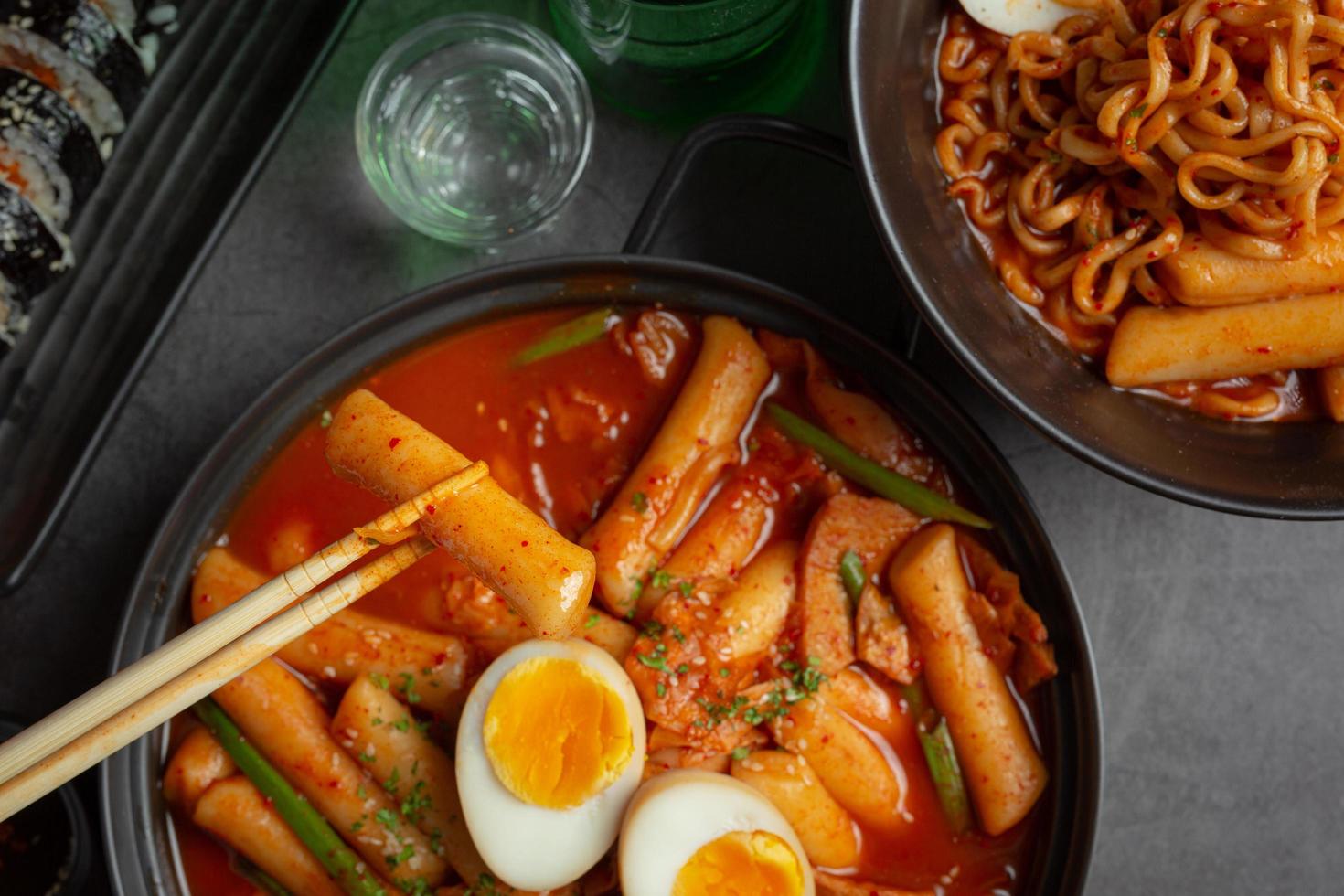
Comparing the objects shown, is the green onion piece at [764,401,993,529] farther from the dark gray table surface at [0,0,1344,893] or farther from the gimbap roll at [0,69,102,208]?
the gimbap roll at [0,69,102,208]

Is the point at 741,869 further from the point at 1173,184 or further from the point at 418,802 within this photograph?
the point at 1173,184

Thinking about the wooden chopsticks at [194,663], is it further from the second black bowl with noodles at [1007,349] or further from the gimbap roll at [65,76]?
the gimbap roll at [65,76]

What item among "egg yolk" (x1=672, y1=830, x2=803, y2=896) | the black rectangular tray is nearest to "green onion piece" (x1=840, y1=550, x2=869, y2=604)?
"egg yolk" (x1=672, y1=830, x2=803, y2=896)

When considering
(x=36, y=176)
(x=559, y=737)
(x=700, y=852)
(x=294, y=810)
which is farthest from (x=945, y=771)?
(x=36, y=176)

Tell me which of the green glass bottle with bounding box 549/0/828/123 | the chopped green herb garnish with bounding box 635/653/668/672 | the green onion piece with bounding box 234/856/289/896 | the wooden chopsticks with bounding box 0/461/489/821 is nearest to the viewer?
the wooden chopsticks with bounding box 0/461/489/821

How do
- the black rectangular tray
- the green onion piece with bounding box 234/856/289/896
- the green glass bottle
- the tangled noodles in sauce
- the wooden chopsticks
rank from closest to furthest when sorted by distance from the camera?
the wooden chopsticks → the tangled noodles in sauce → the green onion piece with bounding box 234/856/289/896 → the green glass bottle → the black rectangular tray

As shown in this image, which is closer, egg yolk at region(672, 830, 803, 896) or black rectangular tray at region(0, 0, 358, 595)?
egg yolk at region(672, 830, 803, 896)

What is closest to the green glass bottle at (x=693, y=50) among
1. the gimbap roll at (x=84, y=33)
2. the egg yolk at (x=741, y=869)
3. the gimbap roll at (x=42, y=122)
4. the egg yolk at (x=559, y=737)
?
the gimbap roll at (x=84, y=33)
